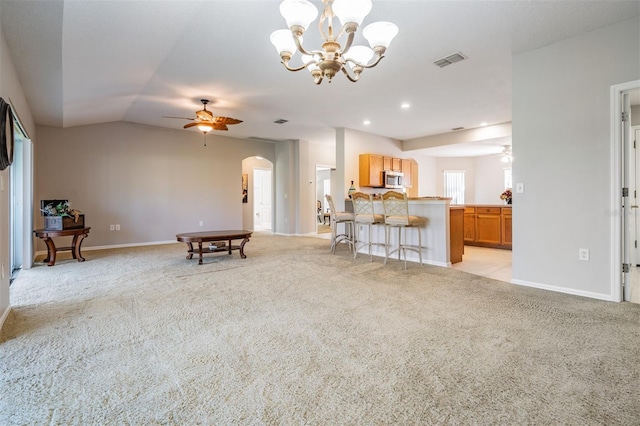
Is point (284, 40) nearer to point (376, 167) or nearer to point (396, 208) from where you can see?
point (396, 208)

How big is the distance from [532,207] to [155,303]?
3921mm

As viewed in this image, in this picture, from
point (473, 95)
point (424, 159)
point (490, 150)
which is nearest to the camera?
point (473, 95)

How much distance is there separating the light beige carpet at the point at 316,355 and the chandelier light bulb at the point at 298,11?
2.17 m

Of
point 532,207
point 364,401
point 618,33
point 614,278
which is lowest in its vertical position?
point 364,401

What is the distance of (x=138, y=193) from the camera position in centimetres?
664

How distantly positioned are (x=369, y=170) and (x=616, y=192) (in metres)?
4.56

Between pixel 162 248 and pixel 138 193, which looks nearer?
pixel 162 248

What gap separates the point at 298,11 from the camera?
6.88 feet

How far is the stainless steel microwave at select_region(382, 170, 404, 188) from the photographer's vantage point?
24.7 feet

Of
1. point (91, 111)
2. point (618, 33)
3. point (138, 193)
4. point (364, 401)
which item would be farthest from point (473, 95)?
point (138, 193)

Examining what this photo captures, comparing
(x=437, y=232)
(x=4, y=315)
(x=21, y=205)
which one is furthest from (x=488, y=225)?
(x=21, y=205)

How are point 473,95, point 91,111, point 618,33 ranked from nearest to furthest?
point 618,33, point 473,95, point 91,111

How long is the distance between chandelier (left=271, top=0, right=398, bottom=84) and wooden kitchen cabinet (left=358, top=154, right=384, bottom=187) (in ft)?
14.2

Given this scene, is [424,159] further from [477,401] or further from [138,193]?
[477,401]
